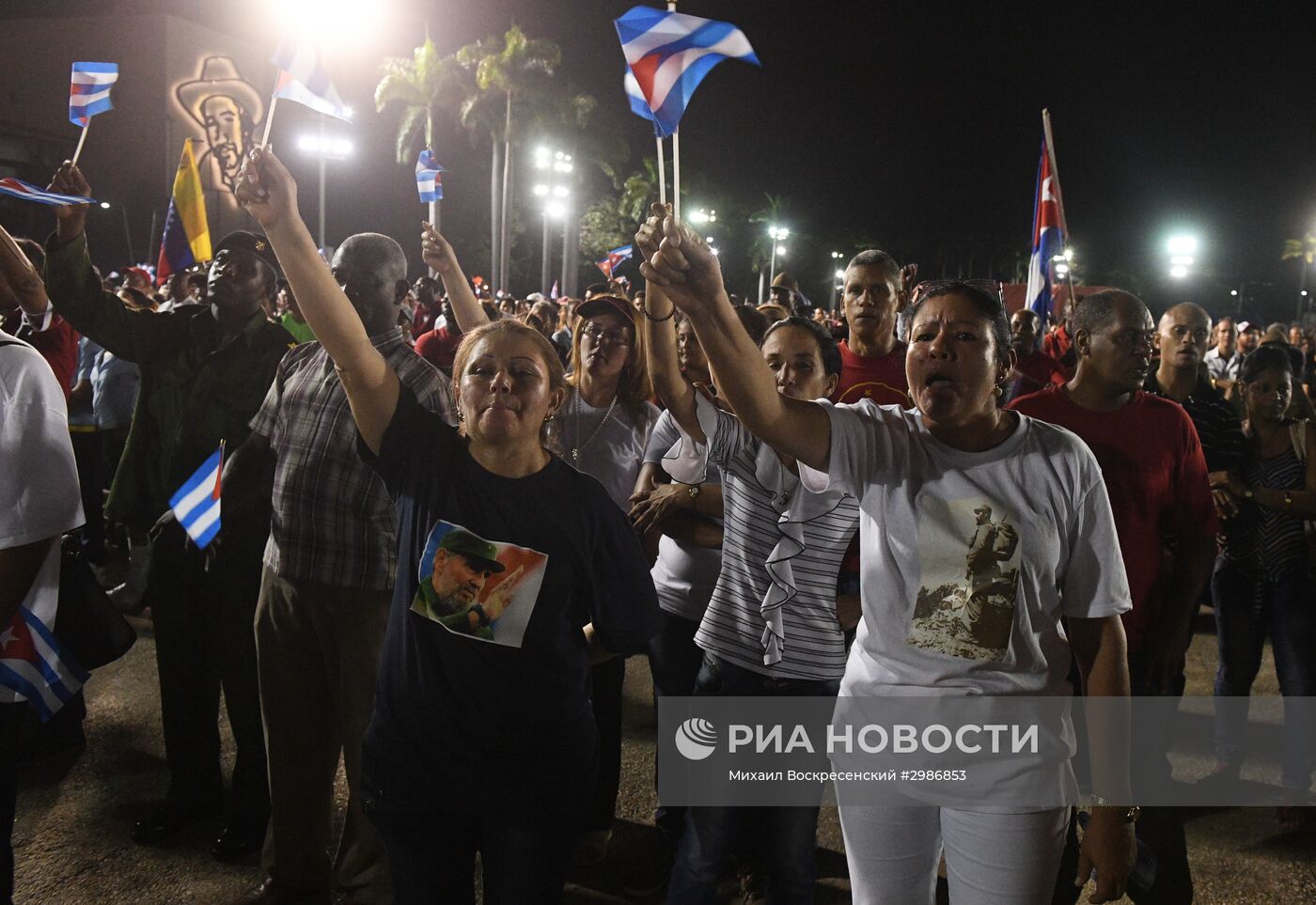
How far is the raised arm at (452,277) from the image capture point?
3.83 meters

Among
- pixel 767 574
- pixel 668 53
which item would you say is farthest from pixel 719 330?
pixel 668 53

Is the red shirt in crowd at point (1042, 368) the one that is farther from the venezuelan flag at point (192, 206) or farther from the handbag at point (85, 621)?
the handbag at point (85, 621)

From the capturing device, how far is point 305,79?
14.0 feet

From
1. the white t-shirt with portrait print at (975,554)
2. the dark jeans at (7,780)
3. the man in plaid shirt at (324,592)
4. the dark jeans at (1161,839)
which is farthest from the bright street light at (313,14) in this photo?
the dark jeans at (1161,839)

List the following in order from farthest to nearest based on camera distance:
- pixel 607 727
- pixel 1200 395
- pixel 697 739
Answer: pixel 1200 395 → pixel 607 727 → pixel 697 739

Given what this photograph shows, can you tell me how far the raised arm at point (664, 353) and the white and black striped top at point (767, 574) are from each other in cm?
18

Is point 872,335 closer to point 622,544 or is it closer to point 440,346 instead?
point 622,544

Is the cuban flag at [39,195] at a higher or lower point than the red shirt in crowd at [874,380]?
higher

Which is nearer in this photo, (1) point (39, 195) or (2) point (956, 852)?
(2) point (956, 852)

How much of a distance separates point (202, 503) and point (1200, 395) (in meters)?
4.82

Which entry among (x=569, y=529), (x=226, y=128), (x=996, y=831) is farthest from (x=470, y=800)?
(x=226, y=128)

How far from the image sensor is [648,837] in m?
4.23

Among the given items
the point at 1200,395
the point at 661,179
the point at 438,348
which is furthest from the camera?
the point at 438,348

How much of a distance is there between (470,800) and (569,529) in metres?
0.69
